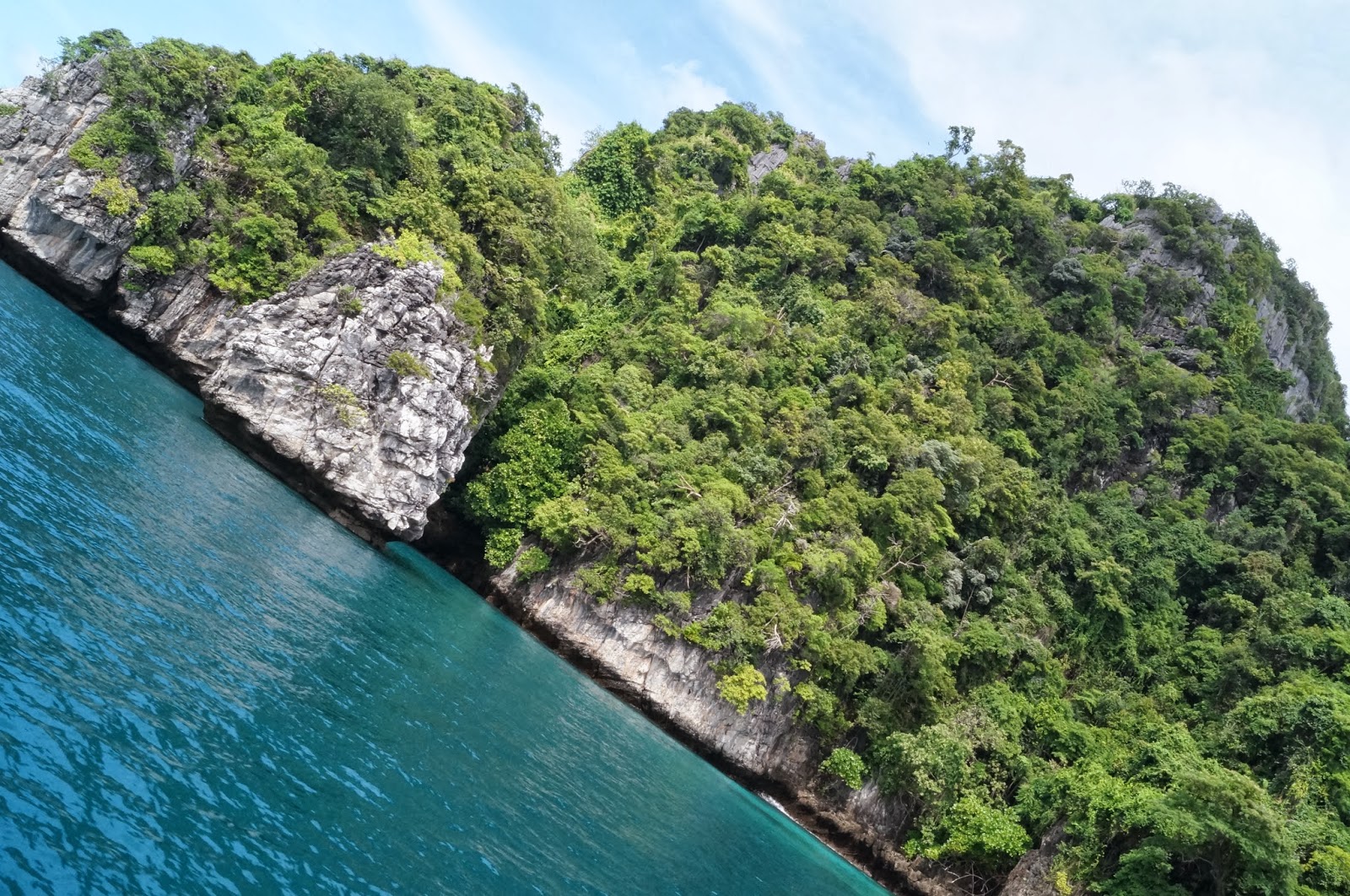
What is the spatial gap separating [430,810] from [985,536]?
41471 millimetres

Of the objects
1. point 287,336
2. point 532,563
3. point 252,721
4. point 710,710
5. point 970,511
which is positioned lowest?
point 252,721

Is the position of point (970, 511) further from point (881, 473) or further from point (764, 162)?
point (764, 162)

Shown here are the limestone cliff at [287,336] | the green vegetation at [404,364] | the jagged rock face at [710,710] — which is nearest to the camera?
the limestone cliff at [287,336]

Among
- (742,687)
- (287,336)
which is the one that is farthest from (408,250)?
(742,687)

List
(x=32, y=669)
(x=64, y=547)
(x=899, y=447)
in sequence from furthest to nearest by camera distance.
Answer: (x=899, y=447), (x=64, y=547), (x=32, y=669)

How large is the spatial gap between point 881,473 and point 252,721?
40.3 meters

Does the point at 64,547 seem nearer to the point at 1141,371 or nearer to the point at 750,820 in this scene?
the point at 750,820

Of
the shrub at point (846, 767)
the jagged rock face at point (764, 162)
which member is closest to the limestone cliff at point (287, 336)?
the shrub at point (846, 767)

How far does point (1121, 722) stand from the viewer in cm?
4119

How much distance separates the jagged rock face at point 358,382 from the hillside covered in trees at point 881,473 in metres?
2.60

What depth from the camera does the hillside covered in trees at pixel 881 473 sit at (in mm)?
37438

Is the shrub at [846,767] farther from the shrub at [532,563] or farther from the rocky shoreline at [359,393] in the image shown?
the shrub at [532,563]

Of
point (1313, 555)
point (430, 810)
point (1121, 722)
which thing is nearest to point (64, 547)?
point (430, 810)

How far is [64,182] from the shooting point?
42.3 meters
